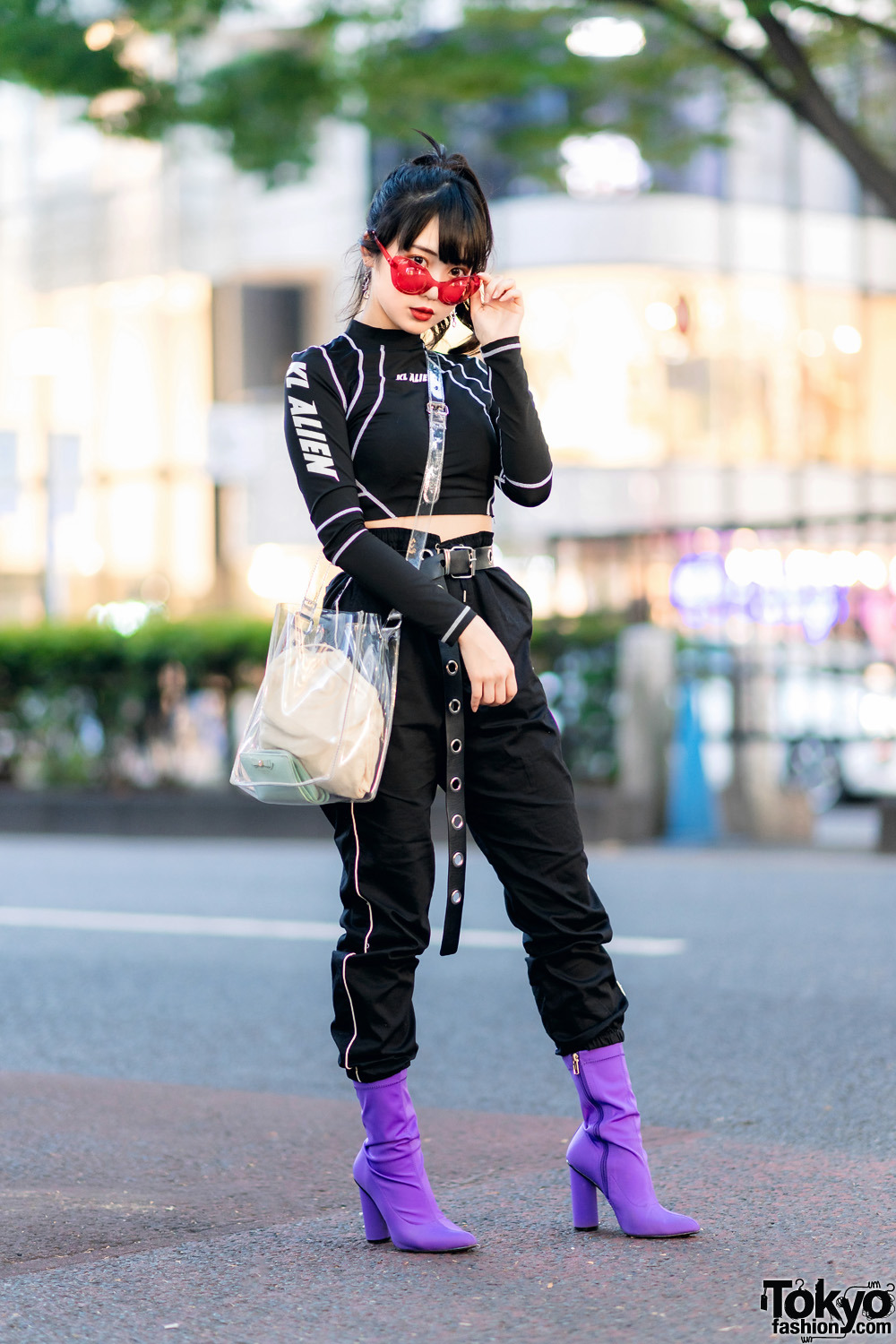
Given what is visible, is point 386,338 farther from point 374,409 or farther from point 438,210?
point 438,210

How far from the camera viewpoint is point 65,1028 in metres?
6.14

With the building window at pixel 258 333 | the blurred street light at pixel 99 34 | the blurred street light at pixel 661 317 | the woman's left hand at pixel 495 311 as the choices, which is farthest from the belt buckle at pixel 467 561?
the building window at pixel 258 333

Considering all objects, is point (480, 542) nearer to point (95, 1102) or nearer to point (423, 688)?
point (423, 688)

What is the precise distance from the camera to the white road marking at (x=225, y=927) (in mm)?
7555

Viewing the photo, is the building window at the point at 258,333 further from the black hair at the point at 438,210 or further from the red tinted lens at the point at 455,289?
the red tinted lens at the point at 455,289

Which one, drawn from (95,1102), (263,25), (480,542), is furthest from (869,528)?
(480,542)

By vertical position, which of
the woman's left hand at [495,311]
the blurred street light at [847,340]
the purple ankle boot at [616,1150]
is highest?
the blurred street light at [847,340]

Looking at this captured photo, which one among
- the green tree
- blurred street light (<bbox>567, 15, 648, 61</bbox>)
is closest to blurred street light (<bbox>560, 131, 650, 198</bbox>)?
the green tree

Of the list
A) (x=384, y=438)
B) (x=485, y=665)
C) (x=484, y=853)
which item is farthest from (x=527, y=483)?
(x=484, y=853)

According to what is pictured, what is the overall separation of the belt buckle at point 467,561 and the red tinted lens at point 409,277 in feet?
1.52

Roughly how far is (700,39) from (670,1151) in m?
9.45

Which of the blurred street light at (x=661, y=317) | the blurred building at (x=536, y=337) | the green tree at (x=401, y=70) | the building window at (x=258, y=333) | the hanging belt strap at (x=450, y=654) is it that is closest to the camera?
the hanging belt strap at (x=450, y=654)

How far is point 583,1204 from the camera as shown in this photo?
11.7 feet

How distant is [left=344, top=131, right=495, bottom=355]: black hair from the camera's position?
136 inches
